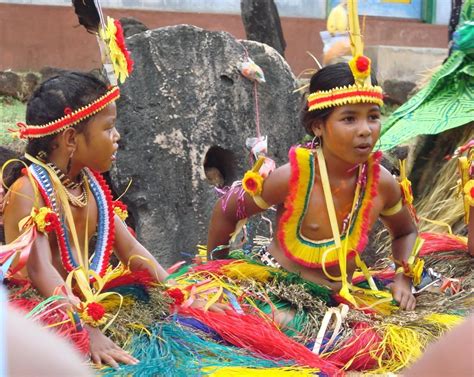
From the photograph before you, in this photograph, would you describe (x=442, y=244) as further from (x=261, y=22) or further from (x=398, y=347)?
(x=261, y=22)

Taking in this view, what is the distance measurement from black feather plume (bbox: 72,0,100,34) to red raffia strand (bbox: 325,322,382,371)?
57.3 inches

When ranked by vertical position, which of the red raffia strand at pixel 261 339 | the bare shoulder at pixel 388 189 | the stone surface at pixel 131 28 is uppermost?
the stone surface at pixel 131 28

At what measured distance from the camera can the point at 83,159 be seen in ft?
10.1

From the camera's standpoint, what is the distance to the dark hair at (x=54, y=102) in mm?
3061

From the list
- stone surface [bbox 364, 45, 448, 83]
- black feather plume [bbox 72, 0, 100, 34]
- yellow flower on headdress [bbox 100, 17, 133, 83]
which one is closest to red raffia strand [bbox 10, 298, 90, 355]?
yellow flower on headdress [bbox 100, 17, 133, 83]

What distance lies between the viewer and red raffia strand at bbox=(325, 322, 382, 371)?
118 inches

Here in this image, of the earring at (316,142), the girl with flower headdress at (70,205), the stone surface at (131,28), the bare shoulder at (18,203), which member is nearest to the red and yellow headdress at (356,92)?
the earring at (316,142)

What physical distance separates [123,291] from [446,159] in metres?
2.83

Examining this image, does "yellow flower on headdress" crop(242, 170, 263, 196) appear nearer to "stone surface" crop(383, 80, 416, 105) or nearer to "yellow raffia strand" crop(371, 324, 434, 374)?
"yellow raffia strand" crop(371, 324, 434, 374)

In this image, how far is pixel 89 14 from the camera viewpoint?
3.46m

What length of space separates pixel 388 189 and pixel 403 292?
0.39 meters

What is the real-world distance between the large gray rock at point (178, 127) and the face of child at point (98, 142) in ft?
5.50

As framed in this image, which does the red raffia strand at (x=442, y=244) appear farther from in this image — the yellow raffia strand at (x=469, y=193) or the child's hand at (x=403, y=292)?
the child's hand at (x=403, y=292)

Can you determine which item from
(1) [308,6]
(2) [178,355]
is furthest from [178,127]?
(1) [308,6]
